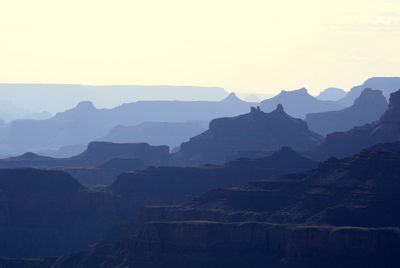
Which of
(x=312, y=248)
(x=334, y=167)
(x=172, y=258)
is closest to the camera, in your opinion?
(x=312, y=248)

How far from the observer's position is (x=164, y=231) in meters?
147

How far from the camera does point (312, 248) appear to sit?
448ft

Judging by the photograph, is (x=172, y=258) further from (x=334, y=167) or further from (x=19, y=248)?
(x=19, y=248)

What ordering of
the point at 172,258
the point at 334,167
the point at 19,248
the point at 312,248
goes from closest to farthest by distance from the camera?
the point at 312,248 < the point at 172,258 < the point at 334,167 < the point at 19,248

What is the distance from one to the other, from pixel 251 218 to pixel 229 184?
4730 centimetres

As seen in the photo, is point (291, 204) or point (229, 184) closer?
point (291, 204)

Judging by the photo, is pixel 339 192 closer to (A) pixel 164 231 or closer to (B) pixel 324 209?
(B) pixel 324 209

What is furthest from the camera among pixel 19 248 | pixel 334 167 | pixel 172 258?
pixel 19 248

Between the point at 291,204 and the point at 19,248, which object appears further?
the point at 19,248

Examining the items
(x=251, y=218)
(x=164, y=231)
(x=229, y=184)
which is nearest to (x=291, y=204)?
(x=251, y=218)

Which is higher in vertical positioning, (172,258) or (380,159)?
(380,159)

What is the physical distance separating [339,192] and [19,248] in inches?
2375

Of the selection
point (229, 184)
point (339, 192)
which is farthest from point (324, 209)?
point (229, 184)

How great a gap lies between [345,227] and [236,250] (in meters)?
12.5
